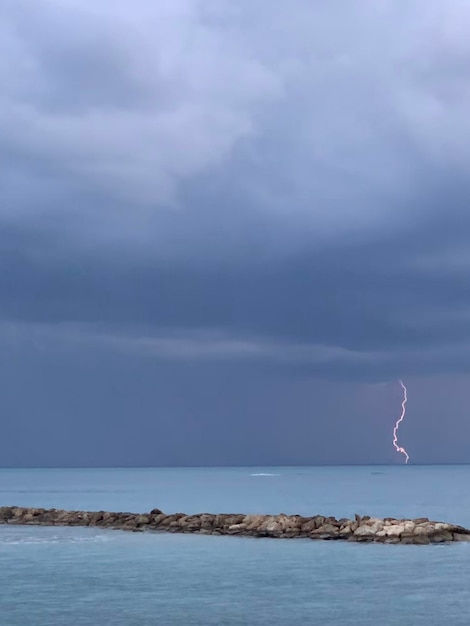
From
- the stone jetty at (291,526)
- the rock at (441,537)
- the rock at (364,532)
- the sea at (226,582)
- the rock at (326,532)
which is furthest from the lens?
the rock at (326,532)

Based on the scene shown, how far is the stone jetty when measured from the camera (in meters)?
46.2

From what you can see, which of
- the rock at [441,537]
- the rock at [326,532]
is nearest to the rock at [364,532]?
the rock at [326,532]

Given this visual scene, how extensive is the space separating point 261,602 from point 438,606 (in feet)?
17.3

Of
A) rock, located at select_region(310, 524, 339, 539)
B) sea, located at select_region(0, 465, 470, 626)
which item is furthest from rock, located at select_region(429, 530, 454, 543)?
rock, located at select_region(310, 524, 339, 539)

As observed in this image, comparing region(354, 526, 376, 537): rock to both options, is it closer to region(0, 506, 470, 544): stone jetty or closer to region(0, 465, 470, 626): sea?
region(0, 506, 470, 544): stone jetty

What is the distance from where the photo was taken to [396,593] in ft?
99.3

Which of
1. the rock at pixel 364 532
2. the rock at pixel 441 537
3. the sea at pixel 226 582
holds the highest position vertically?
the rock at pixel 364 532

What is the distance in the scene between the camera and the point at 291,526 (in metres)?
50.4

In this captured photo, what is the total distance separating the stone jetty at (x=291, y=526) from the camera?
46250 mm

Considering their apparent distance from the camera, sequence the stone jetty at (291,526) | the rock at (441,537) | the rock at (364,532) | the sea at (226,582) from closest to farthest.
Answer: the sea at (226,582)
the rock at (441,537)
the stone jetty at (291,526)
the rock at (364,532)

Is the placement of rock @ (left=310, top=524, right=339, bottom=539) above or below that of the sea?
above

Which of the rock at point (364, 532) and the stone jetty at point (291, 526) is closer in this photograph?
the stone jetty at point (291, 526)

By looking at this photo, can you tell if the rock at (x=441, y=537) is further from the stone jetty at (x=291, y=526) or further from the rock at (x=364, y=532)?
the rock at (x=364, y=532)

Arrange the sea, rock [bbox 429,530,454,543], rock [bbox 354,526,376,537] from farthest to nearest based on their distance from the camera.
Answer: rock [bbox 354,526,376,537], rock [bbox 429,530,454,543], the sea
